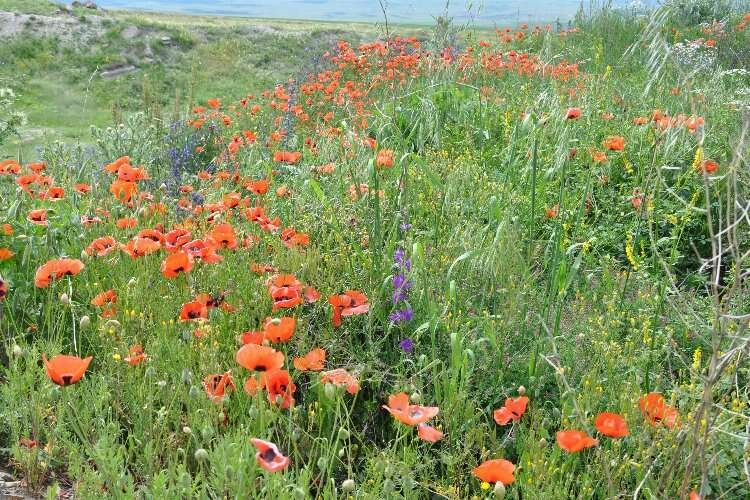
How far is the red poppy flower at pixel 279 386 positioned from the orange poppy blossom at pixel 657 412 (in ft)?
3.22

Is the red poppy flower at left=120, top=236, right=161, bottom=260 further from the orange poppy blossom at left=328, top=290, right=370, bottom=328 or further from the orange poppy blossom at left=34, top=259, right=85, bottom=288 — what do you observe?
the orange poppy blossom at left=328, top=290, right=370, bottom=328

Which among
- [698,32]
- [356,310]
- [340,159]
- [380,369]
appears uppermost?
[698,32]

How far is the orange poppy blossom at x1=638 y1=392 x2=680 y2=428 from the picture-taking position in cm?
205

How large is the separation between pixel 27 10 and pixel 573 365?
13.7m

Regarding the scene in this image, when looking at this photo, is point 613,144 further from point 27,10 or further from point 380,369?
point 27,10

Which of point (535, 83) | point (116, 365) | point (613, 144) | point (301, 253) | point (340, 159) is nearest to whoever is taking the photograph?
point (116, 365)

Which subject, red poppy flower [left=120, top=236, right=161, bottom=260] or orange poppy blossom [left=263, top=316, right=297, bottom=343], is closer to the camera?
orange poppy blossom [left=263, top=316, right=297, bottom=343]

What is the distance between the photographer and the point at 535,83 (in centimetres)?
693

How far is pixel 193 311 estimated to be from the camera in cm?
237

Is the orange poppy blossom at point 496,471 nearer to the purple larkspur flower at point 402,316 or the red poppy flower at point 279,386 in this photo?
the red poppy flower at point 279,386

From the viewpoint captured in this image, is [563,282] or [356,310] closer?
[356,310]

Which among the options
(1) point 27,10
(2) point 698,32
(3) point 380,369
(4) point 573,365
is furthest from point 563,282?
(1) point 27,10

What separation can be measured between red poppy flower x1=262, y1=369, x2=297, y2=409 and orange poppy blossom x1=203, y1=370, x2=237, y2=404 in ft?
0.44

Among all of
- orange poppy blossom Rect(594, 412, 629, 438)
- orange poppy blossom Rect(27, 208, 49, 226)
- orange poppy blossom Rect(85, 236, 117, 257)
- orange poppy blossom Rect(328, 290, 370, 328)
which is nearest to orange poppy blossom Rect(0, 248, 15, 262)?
orange poppy blossom Rect(27, 208, 49, 226)
